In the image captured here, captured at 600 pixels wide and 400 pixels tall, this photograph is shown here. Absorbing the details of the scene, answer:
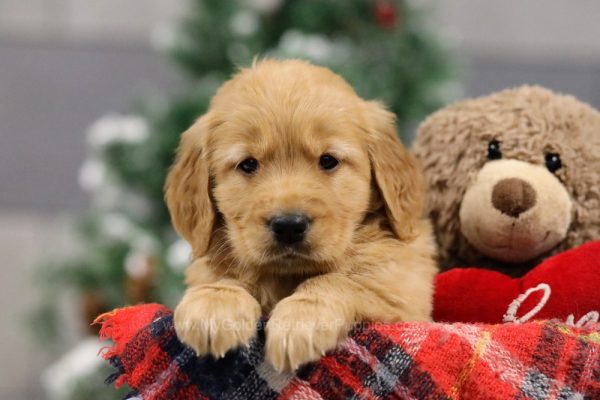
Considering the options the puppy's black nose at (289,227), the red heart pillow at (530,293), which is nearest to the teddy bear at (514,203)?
the red heart pillow at (530,293)

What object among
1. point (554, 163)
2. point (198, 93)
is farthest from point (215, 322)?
point (198, 93)

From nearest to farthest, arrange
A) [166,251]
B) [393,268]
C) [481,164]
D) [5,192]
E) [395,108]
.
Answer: [393,268], [481,164], [166,251], [395,108], [5,192]

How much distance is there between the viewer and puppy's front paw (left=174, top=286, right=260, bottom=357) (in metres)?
1.17

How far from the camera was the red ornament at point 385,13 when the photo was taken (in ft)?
11.2

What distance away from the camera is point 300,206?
141 centimetres

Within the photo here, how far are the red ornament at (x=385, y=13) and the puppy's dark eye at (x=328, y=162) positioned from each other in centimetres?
206

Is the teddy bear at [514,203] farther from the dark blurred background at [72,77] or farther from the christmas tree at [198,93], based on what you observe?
the dark blurred background at [72,77]

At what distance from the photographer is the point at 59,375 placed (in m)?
3.25

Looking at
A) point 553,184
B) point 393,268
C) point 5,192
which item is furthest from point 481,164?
point 5,192

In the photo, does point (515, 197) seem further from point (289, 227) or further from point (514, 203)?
point (289, 227)

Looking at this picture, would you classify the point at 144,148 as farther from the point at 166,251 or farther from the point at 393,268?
the point at 393,268

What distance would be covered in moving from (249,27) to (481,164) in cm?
186

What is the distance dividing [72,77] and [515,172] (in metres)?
3.83

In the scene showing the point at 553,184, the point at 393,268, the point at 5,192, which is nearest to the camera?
the point at 393,268
